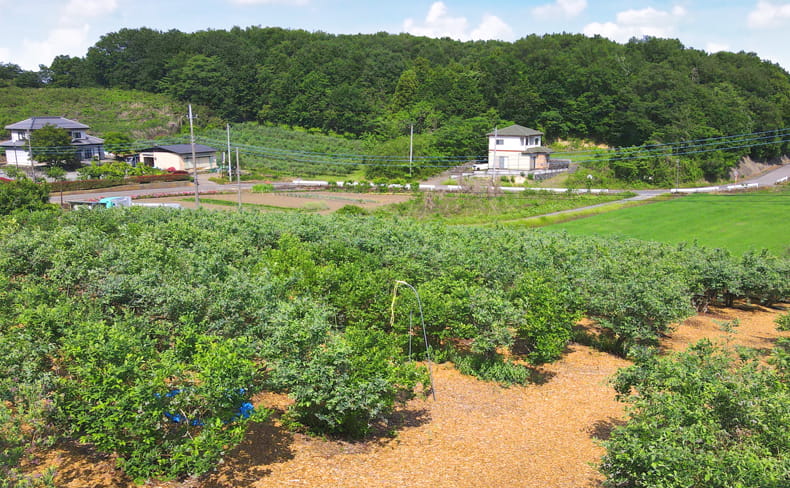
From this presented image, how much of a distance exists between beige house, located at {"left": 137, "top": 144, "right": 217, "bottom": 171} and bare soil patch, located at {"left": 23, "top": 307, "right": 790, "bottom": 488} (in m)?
64.9

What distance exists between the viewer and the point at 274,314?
13422 millimetres

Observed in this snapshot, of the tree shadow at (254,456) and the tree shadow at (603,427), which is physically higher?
the tree shadow at (254,456)

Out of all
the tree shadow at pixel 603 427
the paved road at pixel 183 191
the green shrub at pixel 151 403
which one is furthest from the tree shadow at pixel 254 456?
the paved road at pixel 183 191

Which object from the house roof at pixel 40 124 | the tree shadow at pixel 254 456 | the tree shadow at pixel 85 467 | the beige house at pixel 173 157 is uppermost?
the house roof at pixel 40 124

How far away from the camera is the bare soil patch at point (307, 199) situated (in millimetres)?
53469

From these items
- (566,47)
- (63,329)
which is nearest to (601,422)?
(63,329)

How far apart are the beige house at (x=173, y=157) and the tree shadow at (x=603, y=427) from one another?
224 feet

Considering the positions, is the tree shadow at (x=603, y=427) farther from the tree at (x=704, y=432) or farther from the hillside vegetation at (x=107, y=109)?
the hillside vegetation at (x=107, y=109)

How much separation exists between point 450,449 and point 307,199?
155 feet

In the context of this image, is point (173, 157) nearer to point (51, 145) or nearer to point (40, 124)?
point (51, 145)

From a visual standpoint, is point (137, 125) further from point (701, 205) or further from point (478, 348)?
point (478, 348)

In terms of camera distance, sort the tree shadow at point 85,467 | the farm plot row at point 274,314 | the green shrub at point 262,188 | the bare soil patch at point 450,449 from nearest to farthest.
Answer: the farm plot row at point 274,314, the tree shadow at point 85,467, the bare soil patch at point 450,449, the green shrub at point 262,188

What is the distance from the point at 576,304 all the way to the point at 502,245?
597 centimetres

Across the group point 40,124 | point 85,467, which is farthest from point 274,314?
point 40,124
